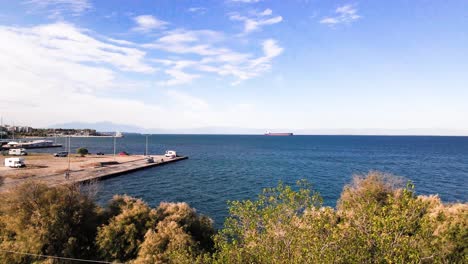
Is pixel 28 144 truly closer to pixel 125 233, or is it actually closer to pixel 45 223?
pixel 45 223

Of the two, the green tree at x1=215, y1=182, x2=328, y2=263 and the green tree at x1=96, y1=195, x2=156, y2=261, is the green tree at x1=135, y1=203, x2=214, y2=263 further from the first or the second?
the green tree at x1=215, y1=182, x2=328, y2=263

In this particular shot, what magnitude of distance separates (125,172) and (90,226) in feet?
153

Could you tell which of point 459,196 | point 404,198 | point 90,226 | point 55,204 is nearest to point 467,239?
point 404,198

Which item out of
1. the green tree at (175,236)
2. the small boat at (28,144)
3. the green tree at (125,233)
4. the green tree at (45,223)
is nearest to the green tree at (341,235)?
the green tree at (175,236)

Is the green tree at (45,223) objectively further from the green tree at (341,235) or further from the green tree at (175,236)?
the green tree at (341,235)

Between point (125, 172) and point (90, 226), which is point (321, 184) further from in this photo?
point (90, 226)

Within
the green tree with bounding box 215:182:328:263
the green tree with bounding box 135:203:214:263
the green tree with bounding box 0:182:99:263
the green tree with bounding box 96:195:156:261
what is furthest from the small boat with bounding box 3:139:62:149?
the green tree with bounding box 215:182:328:263

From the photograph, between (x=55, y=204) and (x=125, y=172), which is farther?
(x=125, y=172)

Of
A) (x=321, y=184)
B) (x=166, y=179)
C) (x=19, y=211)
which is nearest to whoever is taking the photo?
(x=19, y=211)

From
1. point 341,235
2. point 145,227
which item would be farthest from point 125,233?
point 341,235

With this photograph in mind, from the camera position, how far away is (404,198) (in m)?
10.1

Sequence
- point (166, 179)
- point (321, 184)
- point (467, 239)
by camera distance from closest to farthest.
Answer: point (467, 239) → point (321, 184) → point (166, 179)

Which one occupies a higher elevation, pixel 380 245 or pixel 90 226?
pixel 380 245

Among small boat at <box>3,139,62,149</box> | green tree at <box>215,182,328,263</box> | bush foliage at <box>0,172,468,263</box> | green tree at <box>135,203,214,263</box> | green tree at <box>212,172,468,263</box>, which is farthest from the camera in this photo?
small boat at <box>3,139,62,149</box>
